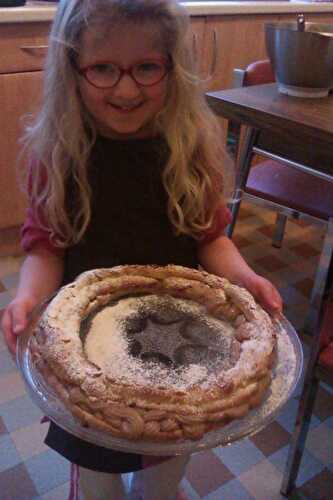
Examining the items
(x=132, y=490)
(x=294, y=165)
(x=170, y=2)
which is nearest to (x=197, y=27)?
(x=294, y=165)

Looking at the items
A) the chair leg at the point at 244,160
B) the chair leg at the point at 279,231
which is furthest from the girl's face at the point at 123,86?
the chair leg at the point at 279,231

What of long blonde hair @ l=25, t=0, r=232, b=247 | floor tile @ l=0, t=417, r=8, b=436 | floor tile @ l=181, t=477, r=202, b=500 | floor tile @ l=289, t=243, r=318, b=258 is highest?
long blonde hair @ l=25, t=0, r=232, b=247

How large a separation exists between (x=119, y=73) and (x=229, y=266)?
→ 418 millimetres

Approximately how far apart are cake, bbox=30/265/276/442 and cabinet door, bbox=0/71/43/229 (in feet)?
3.49

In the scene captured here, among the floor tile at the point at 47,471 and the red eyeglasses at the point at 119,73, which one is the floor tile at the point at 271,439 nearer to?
the floor tile at the point at 47,471

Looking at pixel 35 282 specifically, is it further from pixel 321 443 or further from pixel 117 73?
pixel 321 443

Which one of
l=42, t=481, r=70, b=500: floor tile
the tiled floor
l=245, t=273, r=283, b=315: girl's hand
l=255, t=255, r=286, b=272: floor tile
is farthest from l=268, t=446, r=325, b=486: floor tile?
l=255, t=255, r=286, b=272: floor tile

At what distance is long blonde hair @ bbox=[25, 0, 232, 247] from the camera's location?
831 millimetres

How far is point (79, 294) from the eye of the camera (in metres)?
0.72

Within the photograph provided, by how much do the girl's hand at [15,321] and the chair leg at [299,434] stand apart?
0.59 metres

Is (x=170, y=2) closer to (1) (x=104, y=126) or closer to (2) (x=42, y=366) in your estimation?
(1) (x=104, y=126)

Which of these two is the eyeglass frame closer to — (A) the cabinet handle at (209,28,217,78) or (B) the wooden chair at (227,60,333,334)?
(B) the wooden chair at (227,60,333,334)

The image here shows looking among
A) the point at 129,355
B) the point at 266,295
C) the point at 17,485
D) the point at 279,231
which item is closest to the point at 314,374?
the point at 266,295

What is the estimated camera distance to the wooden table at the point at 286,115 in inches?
44.1
